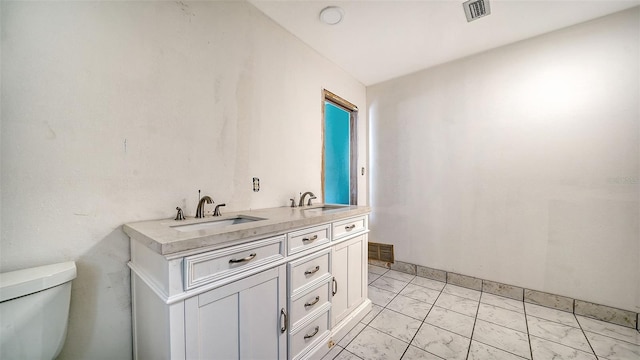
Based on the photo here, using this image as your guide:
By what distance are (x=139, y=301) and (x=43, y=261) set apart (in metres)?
0.41

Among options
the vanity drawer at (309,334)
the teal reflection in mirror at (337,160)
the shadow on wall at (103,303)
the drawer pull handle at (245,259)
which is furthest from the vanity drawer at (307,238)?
the teal reflection in mirror at (337,160)

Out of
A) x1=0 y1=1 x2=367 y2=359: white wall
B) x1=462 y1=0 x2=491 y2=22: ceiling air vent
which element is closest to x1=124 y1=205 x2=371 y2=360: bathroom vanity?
x1=0 y1=1 x2=367 y2=359: white wall

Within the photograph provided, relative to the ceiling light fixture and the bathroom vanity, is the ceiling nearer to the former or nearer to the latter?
the ceiling light fixture

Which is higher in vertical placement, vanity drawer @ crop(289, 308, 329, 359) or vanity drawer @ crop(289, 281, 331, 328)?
vanity drawer @ crop(289, 281, 331, 328)

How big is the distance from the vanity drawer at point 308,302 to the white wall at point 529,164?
174 centimetres

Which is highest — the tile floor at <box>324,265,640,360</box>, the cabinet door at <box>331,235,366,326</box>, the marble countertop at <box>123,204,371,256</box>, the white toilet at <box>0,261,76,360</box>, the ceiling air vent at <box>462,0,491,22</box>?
the ceiling air vent at <box>462,0,491,22</box>

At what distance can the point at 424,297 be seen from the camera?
2.29 m

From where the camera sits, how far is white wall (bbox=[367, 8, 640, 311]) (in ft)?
6.06

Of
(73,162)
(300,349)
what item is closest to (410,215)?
(300,349)

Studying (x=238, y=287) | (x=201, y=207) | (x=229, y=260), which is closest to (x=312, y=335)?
(x=238, y=287)

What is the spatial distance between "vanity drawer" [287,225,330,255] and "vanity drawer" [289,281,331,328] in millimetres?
270

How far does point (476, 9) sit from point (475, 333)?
2.51 metres

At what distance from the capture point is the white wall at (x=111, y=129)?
3.14ft

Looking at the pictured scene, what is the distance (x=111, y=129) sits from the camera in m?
1.16
